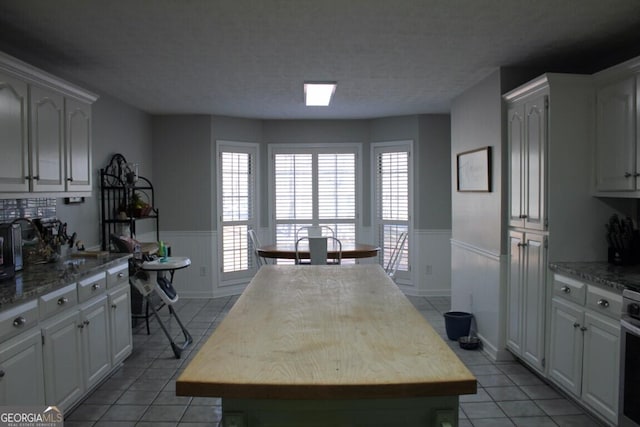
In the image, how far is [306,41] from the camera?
10.3 feet

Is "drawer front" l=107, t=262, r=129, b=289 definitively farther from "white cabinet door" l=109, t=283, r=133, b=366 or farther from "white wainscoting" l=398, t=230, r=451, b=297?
"white wainscoting" l=398, t=230, r=451, b=297

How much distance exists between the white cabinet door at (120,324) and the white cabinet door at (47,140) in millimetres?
869

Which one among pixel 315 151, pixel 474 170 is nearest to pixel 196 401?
pixel 474 170

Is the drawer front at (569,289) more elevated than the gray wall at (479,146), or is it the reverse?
the gray wall at (479,146)

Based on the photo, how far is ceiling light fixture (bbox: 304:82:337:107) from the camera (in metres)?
4.14

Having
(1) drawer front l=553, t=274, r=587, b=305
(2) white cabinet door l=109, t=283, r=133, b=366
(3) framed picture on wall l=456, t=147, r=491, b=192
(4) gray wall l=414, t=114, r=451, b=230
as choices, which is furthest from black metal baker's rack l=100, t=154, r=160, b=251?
(1) drawer front l=553, t=274, r=587, b=305

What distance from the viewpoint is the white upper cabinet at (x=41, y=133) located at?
2727 millimetres

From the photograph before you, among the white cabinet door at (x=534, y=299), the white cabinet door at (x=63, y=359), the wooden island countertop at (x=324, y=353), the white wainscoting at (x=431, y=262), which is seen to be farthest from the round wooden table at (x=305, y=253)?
the wooden island countertop at (x=324, y=353)

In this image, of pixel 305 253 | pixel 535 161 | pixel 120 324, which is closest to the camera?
pixel 535 161

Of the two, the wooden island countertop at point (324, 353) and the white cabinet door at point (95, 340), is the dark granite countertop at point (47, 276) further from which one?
the wooden island countertop at point (324, 353)

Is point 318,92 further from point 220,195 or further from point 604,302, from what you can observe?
point 604,302

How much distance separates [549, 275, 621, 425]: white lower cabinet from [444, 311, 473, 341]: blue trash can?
115 cm

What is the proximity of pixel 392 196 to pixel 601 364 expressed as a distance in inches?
158

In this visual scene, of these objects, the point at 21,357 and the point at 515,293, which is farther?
the point at 515,293
